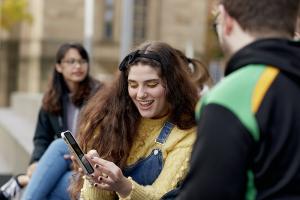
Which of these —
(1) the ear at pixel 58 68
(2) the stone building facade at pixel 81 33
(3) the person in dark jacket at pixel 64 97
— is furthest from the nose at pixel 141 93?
(2) the stone building facade at pixel 81 33

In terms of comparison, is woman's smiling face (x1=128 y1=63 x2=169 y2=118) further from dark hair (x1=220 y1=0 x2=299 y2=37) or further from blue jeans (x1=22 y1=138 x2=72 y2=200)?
dark hair (x1=220 y1=0 x2=299 y2=37)

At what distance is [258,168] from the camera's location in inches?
72.6

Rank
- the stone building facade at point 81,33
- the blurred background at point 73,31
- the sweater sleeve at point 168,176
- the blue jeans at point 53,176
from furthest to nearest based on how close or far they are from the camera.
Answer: the stone building facade at point 81,33, the blurred background at point 73,31, the blue jeans at point 53,176, the sweater sleeve at point 168,176

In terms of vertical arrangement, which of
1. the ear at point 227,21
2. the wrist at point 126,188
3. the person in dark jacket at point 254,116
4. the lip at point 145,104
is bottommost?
the wrist at point 126,188

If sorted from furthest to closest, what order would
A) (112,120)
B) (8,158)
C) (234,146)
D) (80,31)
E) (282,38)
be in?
(80,31) → (8,158) → (112,120) → (282,38) → (234,146)

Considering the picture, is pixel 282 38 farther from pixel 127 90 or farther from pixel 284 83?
pixel 127 90

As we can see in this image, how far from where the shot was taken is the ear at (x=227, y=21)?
75.5 inches

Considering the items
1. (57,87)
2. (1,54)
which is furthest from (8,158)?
(1,54)

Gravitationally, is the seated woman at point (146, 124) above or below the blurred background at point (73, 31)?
above

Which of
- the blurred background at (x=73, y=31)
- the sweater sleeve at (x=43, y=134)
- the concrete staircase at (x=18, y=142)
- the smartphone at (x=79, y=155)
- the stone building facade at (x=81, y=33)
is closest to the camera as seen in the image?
the smartphone at (x=79, y=155)

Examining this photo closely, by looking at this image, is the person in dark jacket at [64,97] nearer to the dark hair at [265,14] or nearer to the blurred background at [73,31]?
the dark hair at [265,14]

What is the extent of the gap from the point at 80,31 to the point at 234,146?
29619 mm

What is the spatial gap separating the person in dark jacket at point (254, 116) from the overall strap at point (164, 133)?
109 centimetres

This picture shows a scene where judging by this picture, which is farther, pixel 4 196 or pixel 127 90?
pixel 4 196
